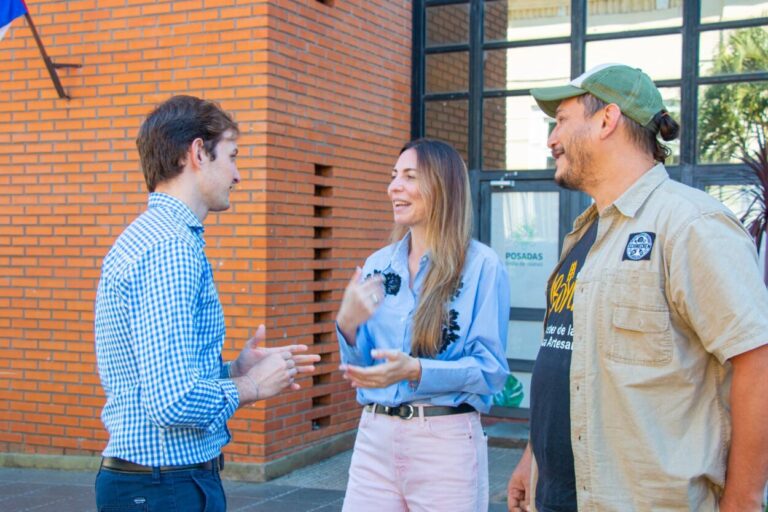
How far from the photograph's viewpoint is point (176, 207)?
2941 mm

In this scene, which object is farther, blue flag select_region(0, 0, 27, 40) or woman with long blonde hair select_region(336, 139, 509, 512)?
blue flag select_region(0, 0, 27, 40)

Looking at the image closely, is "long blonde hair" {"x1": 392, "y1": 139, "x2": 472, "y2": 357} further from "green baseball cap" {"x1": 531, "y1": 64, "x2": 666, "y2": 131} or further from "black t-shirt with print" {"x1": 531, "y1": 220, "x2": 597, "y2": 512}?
"green baseball cap" {"x1": 531, "y1": 64, "x2": 666, "y2": 131}

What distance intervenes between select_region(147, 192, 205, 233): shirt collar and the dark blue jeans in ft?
2.54

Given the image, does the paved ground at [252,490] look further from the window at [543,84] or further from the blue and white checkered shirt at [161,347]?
the blue and white checkered shirt at [161,347]

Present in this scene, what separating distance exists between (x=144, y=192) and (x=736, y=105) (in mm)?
5053

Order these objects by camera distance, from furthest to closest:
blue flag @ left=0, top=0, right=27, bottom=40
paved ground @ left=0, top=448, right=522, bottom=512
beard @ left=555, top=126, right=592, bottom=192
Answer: blue flag @ left=0, top=0, right=27, bottom=40, paved ground @ left=0, top=448, right=522, bottom=512, beard @ left=555, top=126, right=592, bottom=192

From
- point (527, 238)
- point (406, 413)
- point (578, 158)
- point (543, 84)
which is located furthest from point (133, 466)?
point (543, 84)

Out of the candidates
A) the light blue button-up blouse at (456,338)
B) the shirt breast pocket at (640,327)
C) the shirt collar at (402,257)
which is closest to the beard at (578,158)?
the shirt breast pocket at (640,327)

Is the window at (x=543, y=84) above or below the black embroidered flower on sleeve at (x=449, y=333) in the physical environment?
above

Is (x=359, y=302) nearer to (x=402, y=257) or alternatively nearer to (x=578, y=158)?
(x=402, y=257)

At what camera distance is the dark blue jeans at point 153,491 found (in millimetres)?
2738

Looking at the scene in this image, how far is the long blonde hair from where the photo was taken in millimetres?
3596

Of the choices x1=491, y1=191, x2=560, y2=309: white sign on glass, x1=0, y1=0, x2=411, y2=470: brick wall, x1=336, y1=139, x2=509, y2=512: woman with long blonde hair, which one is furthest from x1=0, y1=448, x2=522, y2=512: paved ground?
x1=336, y1=139, x2=509, y2=512: woman with long blonde hair

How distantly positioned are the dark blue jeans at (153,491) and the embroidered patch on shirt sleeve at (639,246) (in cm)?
145
